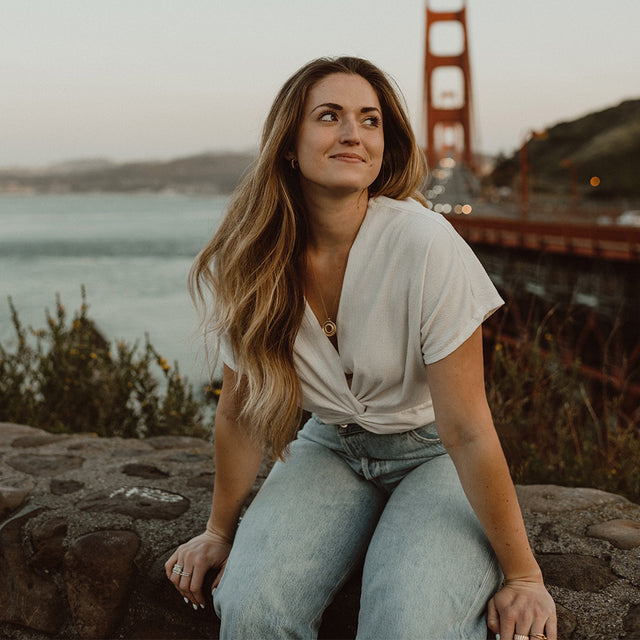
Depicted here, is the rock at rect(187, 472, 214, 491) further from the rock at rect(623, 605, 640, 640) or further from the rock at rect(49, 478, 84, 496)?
the rock at rect(623, 605, 640, 640)

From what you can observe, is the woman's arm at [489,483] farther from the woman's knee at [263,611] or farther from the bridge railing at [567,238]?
the bridge railing at [567,238]

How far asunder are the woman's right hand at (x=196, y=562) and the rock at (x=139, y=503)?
32 cm

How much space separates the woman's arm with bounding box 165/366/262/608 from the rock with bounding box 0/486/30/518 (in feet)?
2.38

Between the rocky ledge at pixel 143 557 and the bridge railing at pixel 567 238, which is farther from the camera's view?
the bridge railing at pixel 567 238

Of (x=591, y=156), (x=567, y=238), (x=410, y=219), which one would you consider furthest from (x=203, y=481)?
(x=591, y=156)

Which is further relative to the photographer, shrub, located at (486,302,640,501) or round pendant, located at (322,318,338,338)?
shrub, located at (486,302,640,501)

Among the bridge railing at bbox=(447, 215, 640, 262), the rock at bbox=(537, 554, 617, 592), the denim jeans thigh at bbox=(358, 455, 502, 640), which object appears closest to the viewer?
the denim jeans thigh at bbox=(358, 455, 502, 640)

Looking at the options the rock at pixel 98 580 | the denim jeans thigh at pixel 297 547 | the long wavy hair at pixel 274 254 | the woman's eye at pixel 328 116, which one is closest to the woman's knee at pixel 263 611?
the denim jeans thigh at pixel 297 547

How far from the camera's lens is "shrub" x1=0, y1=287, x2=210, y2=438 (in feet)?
12.4

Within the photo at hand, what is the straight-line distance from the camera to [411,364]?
1.70 m

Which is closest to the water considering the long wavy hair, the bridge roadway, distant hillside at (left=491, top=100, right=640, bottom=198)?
the long wavy hair

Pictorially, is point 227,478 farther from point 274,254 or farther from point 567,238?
point 567,238

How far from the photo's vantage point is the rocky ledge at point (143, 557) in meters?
1.78

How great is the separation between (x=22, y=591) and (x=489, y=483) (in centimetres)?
144
